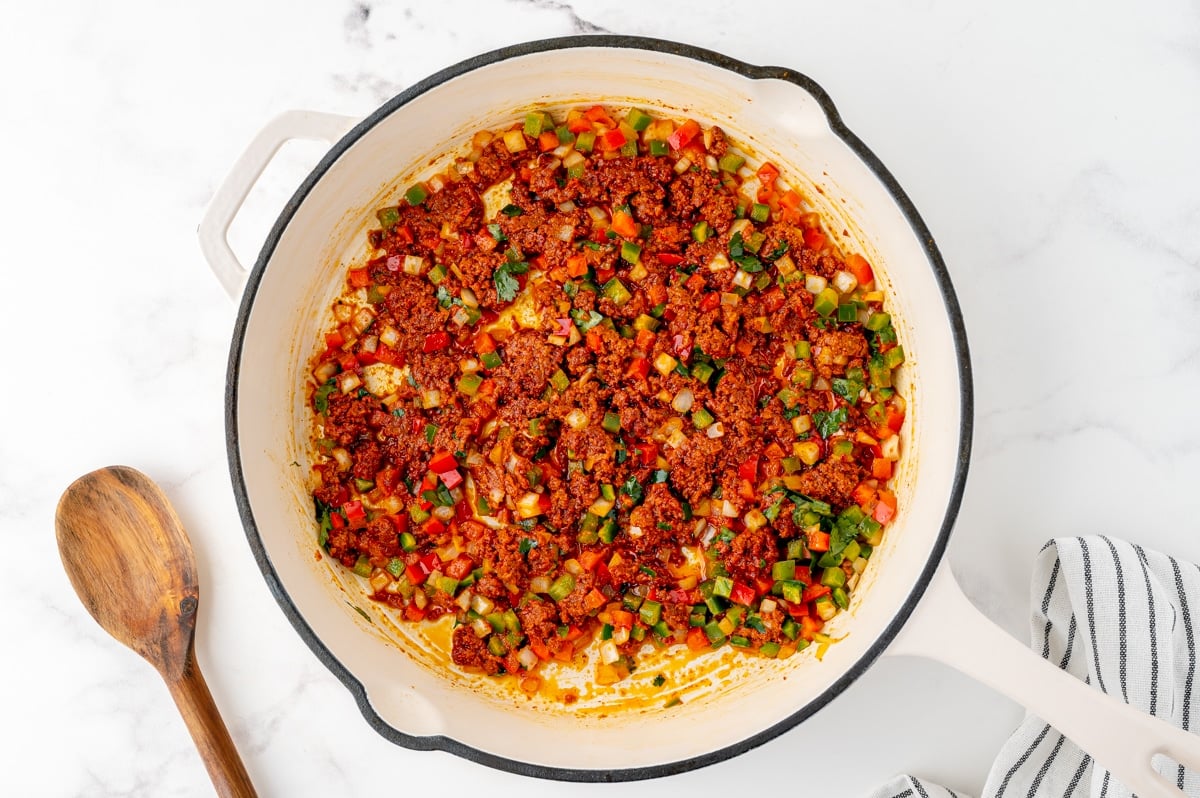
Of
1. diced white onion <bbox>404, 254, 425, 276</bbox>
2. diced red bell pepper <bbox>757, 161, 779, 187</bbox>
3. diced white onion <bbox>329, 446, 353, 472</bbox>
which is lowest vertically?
diced white onion <bbox>329, 446, 353, 472</bbox>

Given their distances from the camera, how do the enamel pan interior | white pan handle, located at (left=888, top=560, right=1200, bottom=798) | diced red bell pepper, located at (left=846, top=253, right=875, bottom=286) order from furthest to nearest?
1. diced red bell pepper, located at (left=846, top=253, right=875, bottom=286)
2. the enamel pan interior
3. white pan handle, located at (left=888, top=560, right=1200, bottom=798)

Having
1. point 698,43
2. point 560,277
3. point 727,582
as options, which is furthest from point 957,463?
point 698,43

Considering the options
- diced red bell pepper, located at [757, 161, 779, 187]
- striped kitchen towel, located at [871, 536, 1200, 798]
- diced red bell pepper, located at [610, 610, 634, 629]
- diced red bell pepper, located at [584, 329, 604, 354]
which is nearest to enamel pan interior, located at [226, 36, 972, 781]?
diced red bell pepper, located at [757, 161, 779, 187]

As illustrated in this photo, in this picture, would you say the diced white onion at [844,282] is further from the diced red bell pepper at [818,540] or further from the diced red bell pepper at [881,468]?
the diced red bell pepper at [818,540]

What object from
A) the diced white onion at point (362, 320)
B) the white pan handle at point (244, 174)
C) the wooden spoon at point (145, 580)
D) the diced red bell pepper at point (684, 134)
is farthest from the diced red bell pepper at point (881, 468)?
the wooden spoon at point (145, 580)

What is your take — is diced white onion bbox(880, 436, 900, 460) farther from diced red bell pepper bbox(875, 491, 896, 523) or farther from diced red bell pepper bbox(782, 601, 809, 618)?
diced red bell pepper bbox(782, 601, 809, 618)

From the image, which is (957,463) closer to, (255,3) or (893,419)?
(893,419)

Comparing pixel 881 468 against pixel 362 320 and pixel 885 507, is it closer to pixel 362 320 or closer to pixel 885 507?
pixel 885 507
